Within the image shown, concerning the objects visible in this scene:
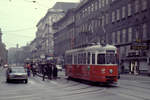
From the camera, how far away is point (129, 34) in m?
48.2

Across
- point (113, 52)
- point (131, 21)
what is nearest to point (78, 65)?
point (113, 52)

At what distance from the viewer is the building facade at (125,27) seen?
4397cm

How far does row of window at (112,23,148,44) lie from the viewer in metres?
44.4

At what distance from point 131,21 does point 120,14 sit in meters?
4.50

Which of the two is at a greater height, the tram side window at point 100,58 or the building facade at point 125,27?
the building facade at point 125,27

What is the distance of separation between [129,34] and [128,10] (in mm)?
3893

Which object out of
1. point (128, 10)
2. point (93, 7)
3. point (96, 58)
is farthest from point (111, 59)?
point (93, 7)

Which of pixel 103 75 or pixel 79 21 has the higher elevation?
pixel 79 21

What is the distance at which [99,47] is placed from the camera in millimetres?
23922

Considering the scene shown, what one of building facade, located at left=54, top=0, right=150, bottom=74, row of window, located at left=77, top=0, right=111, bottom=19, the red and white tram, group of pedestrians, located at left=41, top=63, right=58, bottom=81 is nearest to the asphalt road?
the red and white tram

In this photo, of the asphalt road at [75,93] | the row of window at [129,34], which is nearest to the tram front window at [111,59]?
the asphalt road at [75,93]

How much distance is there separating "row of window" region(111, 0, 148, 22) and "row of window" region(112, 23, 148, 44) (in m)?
2.34

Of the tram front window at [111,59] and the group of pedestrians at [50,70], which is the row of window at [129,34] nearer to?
the group of pedestrians at [50,70]

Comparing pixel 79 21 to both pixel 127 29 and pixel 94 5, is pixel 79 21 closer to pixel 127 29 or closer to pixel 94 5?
pixel 94 5
